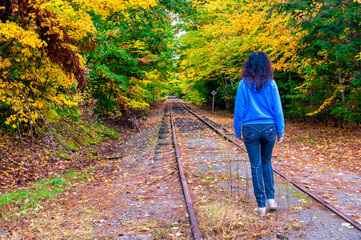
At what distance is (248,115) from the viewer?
12.2ft

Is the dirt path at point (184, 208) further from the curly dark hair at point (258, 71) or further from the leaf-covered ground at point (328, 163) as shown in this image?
the curly dark hair at point (258, 71)

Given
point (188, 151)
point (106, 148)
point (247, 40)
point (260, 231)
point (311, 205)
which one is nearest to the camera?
point (260, 231)

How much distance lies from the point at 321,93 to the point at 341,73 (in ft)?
5.01

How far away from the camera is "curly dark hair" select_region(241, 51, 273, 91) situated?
3.62 meters

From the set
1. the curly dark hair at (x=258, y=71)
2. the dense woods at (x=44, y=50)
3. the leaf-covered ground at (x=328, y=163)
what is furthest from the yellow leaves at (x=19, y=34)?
the leaf-covered ground at (x=328, y=163)

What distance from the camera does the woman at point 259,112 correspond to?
3643 millimetres

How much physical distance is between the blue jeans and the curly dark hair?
538mm

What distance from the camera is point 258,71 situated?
143 inches

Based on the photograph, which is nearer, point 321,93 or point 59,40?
point 59,40

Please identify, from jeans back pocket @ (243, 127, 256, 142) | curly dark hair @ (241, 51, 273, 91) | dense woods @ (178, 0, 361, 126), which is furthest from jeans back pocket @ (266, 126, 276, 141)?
dense woods @ (178, 0, 361, 126)

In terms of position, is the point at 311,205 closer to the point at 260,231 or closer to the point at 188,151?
the point at 260,231

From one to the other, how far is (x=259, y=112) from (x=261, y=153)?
613 mm

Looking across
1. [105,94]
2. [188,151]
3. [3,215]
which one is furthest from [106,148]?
[3,215]

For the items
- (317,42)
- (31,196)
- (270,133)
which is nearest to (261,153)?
(270,133)
